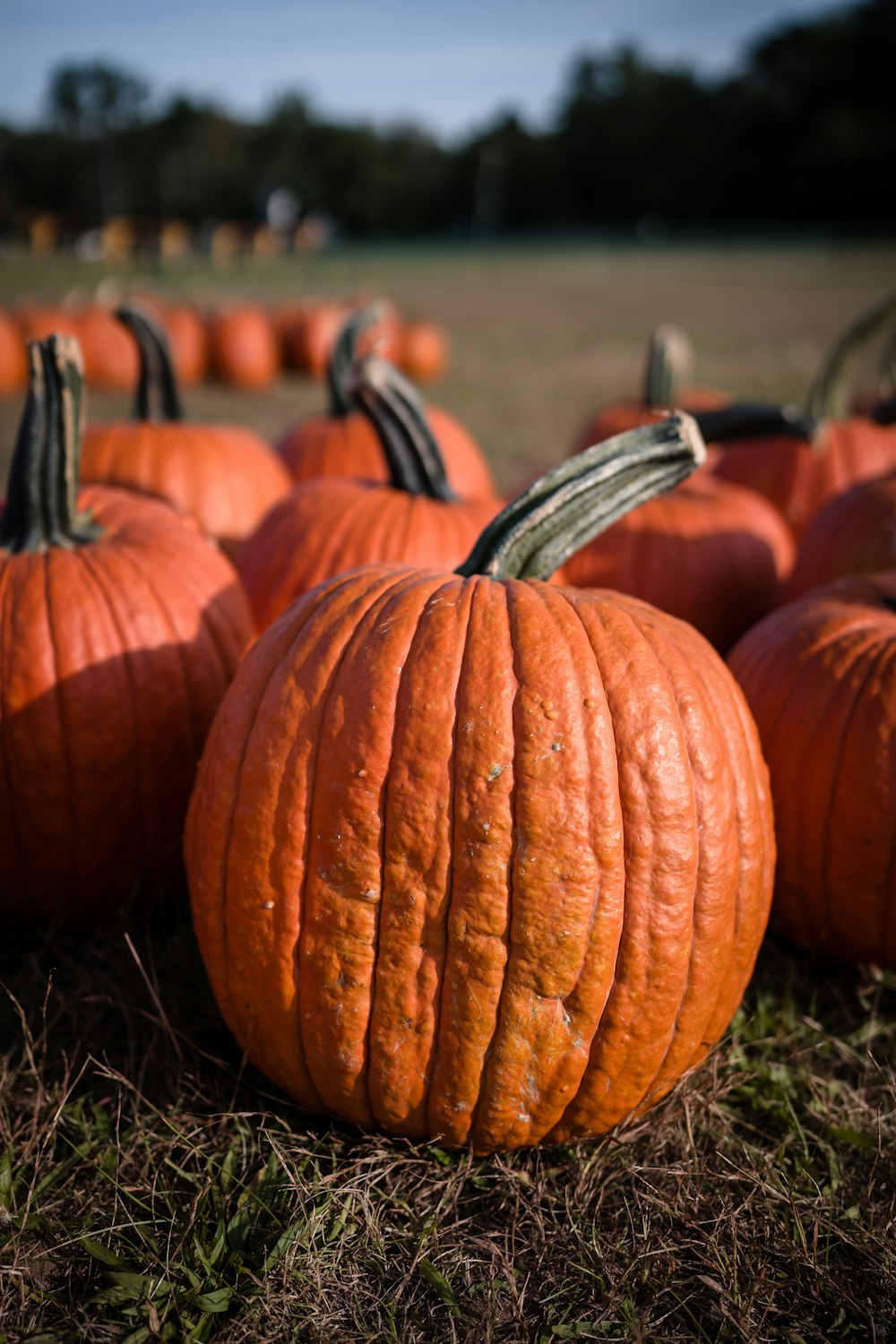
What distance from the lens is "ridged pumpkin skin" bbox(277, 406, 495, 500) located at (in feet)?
14.8

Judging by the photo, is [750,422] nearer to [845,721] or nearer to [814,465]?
[845,721]

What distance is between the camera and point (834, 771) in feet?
8.41

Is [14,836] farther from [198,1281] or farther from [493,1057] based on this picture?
[493,1057]

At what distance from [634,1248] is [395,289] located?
29.8 m

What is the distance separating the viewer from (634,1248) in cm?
184

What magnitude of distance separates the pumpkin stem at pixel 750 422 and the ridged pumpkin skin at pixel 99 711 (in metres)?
1.74

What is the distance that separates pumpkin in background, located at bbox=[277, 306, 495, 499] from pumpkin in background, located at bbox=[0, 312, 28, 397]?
837cm

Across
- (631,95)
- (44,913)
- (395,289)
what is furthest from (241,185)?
(44,913)

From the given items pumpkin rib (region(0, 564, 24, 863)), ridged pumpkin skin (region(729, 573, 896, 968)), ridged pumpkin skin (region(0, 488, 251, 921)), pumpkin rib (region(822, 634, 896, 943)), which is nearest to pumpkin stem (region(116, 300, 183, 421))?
ridged pumpkin skin (region(0, 488, 251, 921))

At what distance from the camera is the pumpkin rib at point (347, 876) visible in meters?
1.86

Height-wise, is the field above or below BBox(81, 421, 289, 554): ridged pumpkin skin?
below

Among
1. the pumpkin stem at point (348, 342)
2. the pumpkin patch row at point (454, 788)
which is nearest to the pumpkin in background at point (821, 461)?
the pumpkin stem at point (348, 342)

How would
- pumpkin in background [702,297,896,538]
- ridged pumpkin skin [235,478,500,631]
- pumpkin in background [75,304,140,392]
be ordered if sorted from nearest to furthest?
ridged pumpkin skin [235,478,500,631]
pumpkin in background [702,297,896,538]
pumpkin in background [75,304,140,392]

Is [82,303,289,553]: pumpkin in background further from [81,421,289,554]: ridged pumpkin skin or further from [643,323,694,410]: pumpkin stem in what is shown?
[643,323,694,410]: pumpkin stem
